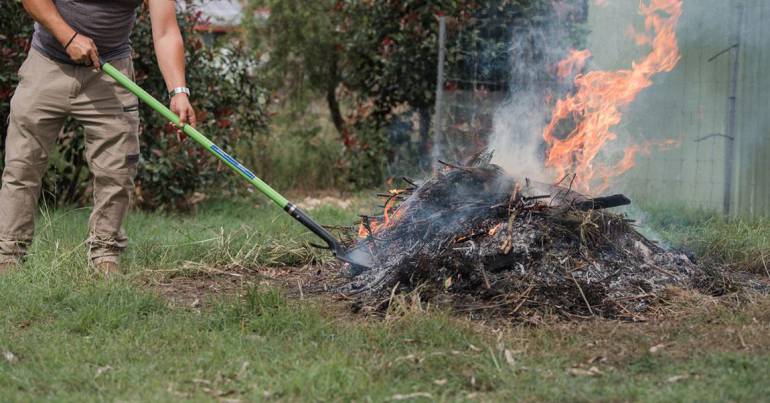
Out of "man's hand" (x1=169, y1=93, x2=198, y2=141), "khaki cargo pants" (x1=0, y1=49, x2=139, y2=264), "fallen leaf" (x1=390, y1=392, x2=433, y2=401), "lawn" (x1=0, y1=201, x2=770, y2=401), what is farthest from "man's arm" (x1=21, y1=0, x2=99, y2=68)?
"fallen leaf" (x1=390, y1=392, x2=433, y2=401)

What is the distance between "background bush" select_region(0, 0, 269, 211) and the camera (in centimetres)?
769

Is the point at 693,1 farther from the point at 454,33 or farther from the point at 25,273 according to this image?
the point at 25,273

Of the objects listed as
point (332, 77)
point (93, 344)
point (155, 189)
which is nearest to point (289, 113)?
point (332, 77)

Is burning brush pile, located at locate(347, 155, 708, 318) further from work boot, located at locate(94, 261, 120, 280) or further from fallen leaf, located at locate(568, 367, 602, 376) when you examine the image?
work boot, located at locate(94, 261, 120, 280)

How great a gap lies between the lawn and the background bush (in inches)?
113

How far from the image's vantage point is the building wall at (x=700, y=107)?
25.8 feet

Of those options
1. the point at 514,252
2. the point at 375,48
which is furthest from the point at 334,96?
the point at 514,252

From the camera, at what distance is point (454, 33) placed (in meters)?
9.59

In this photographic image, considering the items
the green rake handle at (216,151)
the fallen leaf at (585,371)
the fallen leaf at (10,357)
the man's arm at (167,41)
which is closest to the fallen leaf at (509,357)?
the fallen leaf at (585,371)

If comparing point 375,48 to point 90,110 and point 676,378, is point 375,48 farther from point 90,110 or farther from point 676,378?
point 676,378

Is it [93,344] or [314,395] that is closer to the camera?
[314,395]

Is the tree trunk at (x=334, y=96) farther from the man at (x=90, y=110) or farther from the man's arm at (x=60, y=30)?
the man's arm at (x=60, y=30)

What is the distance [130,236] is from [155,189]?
1.61 meters

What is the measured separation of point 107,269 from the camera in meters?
5.39
